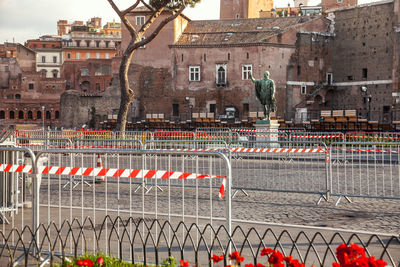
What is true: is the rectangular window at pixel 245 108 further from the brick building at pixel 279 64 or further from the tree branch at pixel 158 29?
the tree branch at pixel 158 29

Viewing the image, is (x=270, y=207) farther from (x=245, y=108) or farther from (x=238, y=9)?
(x=238, y=9)

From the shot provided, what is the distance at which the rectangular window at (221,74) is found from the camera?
50.2 m

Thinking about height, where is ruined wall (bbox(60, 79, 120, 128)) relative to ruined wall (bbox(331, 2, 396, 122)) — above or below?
below

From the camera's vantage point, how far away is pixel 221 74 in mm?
50469

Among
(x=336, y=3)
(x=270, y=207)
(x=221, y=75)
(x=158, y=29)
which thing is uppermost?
(x=336, y=3)

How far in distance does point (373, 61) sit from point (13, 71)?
51827 mm

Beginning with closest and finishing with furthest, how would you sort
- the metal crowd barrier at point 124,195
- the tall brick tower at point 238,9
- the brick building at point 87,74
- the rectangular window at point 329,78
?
the metal crowd barrier at point 124,195 < the rectangular window at point 329,78 < the tall brick tower at point 238,9 < the brick building at point 87,74

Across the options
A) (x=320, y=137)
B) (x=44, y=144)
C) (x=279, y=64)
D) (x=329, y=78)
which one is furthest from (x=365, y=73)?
(x=44, y=144)

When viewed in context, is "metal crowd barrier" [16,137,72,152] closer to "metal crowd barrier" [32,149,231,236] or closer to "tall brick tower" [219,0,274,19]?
"metal crowd barrier" [32,149,231,236]

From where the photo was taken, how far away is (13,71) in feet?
261

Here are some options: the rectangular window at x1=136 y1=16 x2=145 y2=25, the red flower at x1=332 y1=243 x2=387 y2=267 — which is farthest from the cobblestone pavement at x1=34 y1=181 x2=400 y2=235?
the rectangular window at x1=136 y1=16 x2=145 y2=25

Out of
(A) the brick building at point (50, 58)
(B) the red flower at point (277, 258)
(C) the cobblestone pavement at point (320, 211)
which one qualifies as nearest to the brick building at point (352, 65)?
(C) the cobblestone pavement at point (320, 211)

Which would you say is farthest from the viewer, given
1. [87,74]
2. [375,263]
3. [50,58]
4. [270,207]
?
[50,58]

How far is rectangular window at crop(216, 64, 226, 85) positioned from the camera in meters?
50.2
